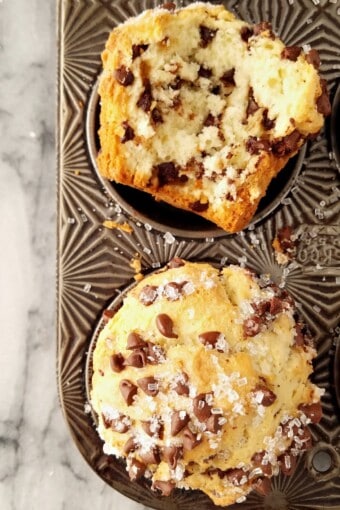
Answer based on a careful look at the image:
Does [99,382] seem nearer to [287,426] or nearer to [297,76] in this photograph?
[287,426]

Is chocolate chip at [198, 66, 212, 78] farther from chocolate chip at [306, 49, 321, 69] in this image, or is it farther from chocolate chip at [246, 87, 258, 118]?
chocolate chip at [306, 49, 321, 69]

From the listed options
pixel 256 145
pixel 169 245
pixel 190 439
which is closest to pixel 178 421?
pixel 190 439

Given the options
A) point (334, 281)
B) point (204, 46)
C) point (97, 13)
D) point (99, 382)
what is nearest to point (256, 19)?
point (204, 46)

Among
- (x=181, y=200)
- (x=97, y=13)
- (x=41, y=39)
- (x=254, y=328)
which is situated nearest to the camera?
(x=254, y=328)

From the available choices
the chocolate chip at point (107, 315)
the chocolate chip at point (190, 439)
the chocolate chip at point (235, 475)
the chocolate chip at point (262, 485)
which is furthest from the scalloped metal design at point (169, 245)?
the chocolate chip at point (190, 439)

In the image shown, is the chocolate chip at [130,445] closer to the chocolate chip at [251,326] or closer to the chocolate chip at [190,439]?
the chocolate chip at [190,439]

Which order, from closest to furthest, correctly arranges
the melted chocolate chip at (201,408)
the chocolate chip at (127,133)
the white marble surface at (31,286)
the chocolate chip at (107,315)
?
the melted chocolate chip at (201,408)
the chocolate chip at (127,133)
the chocolate chip at (107,315)
the white marble surface at (31,286)
